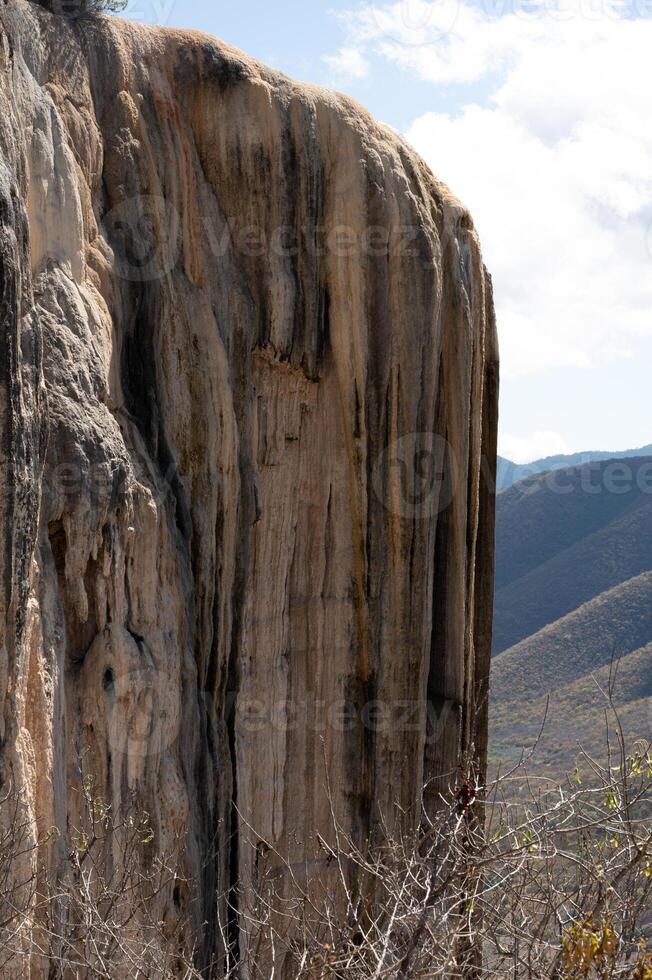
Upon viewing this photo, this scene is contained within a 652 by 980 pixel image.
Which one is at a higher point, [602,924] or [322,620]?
[322,620]

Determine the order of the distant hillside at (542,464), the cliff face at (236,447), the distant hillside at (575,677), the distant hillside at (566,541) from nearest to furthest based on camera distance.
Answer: the cliff face at (236,447), the distant hillside at (575,677), the distant hillside at (566,541), the distant hillside at (542,464)

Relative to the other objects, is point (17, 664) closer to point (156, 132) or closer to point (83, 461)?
point (83, 461)

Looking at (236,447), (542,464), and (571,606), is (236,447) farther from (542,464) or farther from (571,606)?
(542,464)

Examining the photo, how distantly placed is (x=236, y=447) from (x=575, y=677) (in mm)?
39269

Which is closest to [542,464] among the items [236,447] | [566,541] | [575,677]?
[566,541]

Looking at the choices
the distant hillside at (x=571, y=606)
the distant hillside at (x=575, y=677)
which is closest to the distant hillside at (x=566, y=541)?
the distant hillside at (x=571, y=606)

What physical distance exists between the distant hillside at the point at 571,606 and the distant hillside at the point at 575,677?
0.05 meters

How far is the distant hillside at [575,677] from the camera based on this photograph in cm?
4044

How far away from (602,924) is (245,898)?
4610mm

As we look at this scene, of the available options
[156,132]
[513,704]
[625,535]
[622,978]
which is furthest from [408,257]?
[625,535]

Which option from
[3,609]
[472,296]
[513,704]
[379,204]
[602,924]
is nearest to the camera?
[602,924]

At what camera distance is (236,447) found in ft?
34.1

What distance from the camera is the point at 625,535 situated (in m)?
60.8

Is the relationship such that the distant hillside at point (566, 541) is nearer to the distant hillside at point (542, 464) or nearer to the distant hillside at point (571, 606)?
the distant hillside at point (571, 606)
